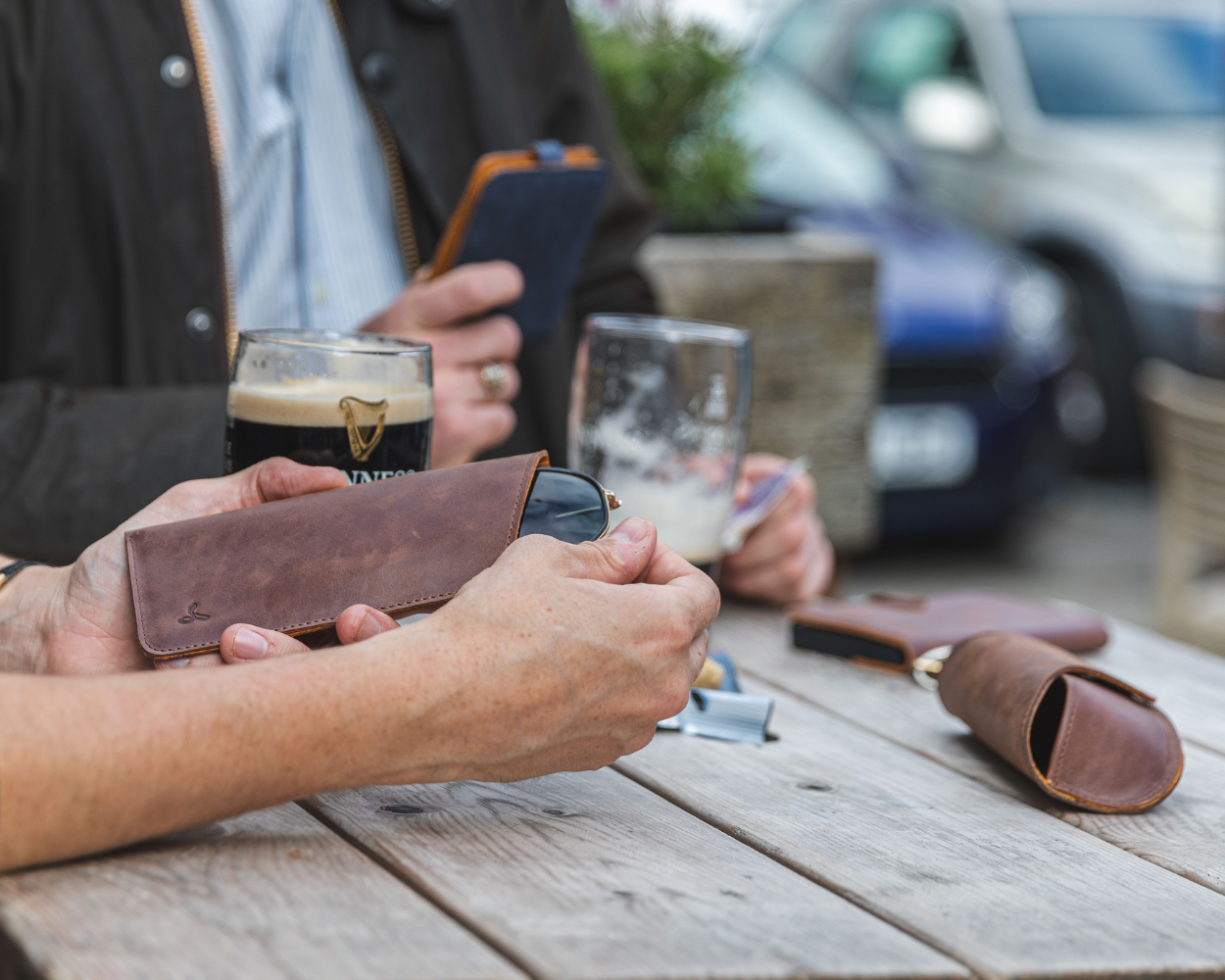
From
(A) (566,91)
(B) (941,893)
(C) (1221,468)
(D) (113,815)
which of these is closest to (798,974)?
(B) (941,893)

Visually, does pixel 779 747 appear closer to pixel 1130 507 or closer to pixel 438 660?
pixel 438 660

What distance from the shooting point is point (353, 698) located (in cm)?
91

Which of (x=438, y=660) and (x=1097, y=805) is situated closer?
(x=438, y=660)

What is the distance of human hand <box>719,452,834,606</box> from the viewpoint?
1725 millimetres

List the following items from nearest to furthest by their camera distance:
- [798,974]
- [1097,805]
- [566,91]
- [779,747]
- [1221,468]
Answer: [798,974] → [1097,805] → [779,747] → [566,91] → [1221,468]

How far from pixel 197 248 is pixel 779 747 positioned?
1.14 metres

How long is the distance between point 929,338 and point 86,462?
330 centimetres

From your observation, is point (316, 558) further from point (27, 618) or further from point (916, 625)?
point (916, 625)

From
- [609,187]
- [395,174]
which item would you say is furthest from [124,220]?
[609,187]

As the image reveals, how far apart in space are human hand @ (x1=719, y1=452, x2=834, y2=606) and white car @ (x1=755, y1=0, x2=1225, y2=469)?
474 cm

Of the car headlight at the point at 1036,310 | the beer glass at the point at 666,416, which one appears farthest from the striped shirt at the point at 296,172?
the car headlight at the point at 1036,310

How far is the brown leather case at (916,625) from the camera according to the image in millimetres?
1500

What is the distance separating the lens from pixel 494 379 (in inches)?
71.1

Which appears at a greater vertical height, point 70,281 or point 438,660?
point 70,281
